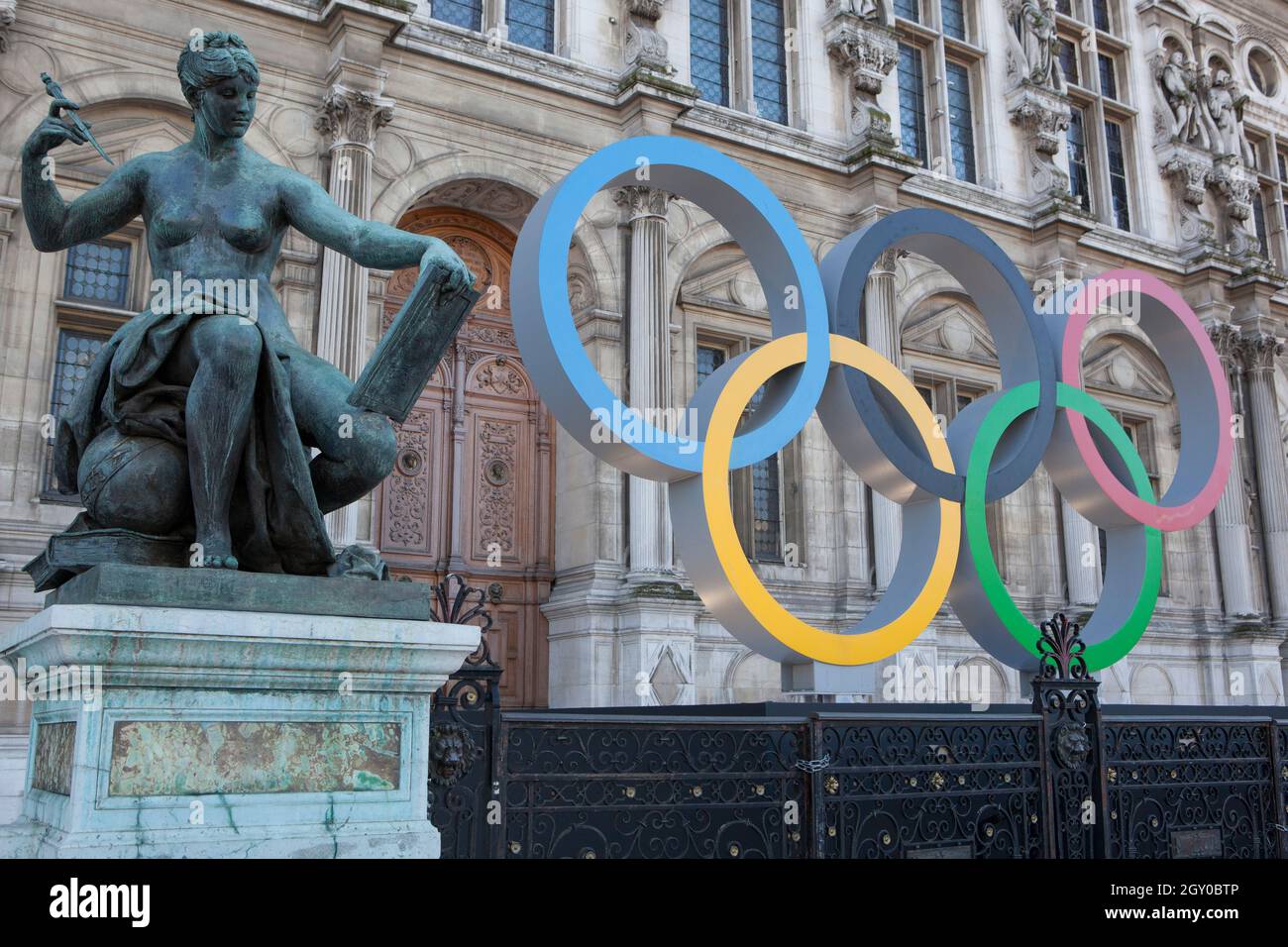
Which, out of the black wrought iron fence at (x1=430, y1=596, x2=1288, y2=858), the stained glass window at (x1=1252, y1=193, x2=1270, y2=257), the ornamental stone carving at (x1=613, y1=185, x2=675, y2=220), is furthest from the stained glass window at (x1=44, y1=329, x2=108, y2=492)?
the stained glass window at (x1=1252, y1=193, x2=1270, y2=257)

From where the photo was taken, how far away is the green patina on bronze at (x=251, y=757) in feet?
12.2

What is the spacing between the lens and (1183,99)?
77.0ft

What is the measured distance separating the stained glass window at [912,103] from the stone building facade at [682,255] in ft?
0.24

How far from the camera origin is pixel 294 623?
12.9ft

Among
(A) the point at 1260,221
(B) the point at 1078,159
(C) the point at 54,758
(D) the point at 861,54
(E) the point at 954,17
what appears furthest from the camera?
(A) the point at 1260,221

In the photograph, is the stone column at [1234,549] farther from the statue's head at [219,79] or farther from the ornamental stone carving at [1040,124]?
the statue's head at [219,79]

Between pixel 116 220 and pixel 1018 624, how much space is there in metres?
8.10

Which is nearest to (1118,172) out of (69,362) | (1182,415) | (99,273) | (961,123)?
(961,123)

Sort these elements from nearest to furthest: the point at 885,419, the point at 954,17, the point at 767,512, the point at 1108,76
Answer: the point at 885,419 → the point at 767,512 → the point at 954,17 → the point at 1108,76

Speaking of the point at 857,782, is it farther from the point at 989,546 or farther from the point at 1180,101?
the point at 1180,101

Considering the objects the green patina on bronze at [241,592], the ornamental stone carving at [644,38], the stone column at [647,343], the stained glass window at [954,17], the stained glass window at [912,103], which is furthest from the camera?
the stained glass window at [954,17]

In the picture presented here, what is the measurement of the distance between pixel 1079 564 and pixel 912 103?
842 cm

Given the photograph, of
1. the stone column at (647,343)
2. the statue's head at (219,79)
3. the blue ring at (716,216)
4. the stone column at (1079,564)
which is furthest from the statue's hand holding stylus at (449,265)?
the stone column at (1079,564)

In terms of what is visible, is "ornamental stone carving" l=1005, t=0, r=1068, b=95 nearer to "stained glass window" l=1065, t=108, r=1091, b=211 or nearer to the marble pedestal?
"stained glass window" l=1065, t=108, r=1091, b=211
